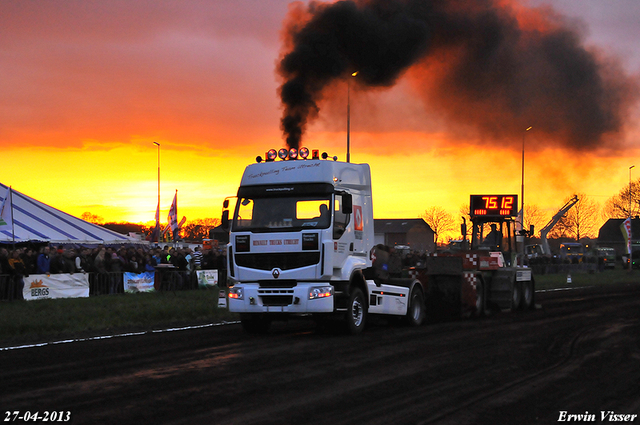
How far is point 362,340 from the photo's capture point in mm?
13148

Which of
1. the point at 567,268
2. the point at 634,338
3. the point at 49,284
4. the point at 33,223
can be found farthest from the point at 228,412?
the point at 567,268

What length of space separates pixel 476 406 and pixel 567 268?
51.9 meters

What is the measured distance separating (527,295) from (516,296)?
0.98 metres

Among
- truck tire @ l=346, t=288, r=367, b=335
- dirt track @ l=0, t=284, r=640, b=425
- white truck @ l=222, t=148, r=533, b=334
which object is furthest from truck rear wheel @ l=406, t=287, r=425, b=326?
truck tire @ l=346, t=288, r=367, b=335

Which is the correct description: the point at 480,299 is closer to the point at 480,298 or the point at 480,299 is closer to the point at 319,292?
the point at 480,298

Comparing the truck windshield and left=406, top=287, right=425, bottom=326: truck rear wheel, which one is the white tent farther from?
left=406, top=287, right=425, bottom=326: truck rear wheel

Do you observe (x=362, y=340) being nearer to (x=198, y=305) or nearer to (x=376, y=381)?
(x=376, y=381)

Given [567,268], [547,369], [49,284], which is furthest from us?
[567,268]

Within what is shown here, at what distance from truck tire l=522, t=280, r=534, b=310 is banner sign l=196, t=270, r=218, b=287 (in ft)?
39.9

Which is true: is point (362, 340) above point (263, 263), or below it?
below

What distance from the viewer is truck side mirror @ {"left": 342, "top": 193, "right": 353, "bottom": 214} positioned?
13.5 metres

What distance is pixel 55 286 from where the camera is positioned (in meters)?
22.0

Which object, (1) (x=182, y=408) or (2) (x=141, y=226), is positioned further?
(2) (x=141, y=226)

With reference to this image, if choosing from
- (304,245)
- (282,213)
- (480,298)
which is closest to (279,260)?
(304,245)
